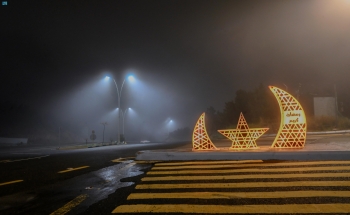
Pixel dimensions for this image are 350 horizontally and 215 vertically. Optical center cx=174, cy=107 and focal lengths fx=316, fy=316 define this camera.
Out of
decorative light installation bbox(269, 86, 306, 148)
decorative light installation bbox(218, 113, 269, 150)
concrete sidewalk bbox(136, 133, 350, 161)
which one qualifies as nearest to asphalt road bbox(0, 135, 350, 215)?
concrete sidewalk bbox(136, 133, 350, 161)

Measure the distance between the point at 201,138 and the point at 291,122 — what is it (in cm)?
399

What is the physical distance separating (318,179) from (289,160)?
10.1 feet

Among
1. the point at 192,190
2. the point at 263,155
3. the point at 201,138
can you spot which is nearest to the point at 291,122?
the point at 263,155

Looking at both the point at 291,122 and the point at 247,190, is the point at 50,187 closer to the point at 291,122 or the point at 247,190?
the point at 247,190

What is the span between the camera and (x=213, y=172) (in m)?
9.54

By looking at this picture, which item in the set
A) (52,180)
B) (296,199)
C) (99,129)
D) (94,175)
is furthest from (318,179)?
(99,129)

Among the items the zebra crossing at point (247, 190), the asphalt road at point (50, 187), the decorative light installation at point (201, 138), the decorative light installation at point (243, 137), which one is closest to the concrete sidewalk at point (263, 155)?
the zebra crossing at point (247, 190)

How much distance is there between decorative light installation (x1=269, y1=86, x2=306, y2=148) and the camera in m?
12.5

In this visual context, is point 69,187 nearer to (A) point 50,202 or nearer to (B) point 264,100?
(A) point 50,202

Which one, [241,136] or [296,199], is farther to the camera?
[241,136]

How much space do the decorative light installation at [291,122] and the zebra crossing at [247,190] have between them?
2480mm

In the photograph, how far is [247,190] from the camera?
7.29 metres

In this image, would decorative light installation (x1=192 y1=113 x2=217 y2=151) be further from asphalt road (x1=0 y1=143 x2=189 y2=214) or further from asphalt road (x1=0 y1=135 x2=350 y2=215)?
asphalt road (x1=0 y1=143 x2=189 y2=214)

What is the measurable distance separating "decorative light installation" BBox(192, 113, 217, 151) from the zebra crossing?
381 cm
